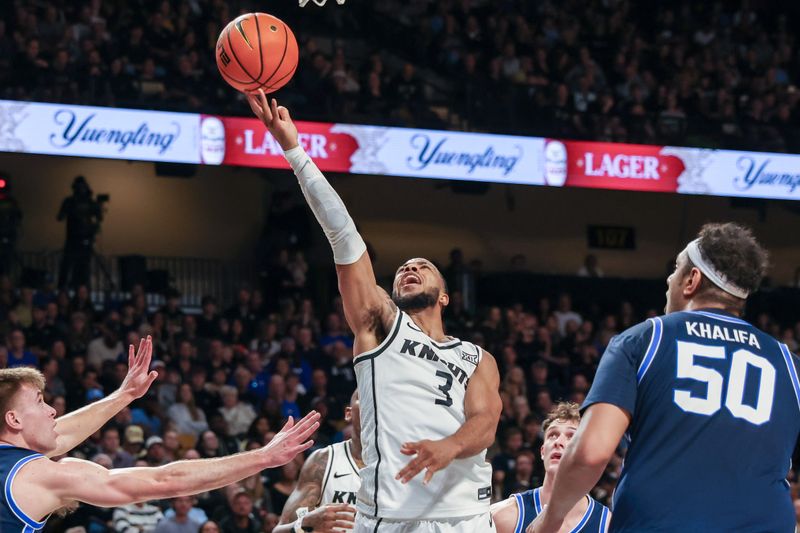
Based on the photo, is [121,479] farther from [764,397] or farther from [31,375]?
[764,397]

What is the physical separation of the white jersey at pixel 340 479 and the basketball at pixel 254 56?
2.00 meters

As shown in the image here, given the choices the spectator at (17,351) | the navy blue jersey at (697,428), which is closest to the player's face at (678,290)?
the navy blue jersey at (697,428)

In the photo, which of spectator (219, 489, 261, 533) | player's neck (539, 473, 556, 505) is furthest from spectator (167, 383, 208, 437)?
player's neck (539, 473, 556, 505)

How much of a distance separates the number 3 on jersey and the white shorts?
1691mm

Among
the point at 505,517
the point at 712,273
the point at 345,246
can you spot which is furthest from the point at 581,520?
the point at 712,273

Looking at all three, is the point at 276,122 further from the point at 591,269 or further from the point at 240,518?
the point at 591,269

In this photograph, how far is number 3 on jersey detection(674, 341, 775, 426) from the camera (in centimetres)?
396

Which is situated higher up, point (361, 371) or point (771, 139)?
point (771, 139)

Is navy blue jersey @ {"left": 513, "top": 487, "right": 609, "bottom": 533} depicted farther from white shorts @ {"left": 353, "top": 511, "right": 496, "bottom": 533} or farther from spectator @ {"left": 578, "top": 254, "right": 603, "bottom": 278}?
spectator @ {"left": 578, "top": 254, "right": 603, "bottom": 278}

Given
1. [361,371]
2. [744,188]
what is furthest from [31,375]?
[744,188]

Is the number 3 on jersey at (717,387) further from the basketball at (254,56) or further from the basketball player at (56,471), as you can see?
the basketball at (254,56)

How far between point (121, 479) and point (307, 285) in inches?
605

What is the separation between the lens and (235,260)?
73.3ft

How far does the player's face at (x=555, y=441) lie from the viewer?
6309 mm
